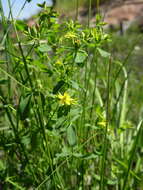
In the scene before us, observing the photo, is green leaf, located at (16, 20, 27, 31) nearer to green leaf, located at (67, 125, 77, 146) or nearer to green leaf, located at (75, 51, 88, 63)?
green leaf, located at (75, 51, 88, 63)

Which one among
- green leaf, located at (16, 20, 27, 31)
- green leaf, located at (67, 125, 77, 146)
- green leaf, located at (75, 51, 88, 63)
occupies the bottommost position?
green leaf, located at (67, 125, 77, 146)

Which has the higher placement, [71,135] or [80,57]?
[80,57]

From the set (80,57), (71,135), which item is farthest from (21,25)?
(71,135)

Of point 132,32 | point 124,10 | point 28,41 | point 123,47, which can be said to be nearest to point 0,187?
point 28,41

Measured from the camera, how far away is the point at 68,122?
82 centimetres

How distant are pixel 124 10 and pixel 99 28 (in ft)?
23.6

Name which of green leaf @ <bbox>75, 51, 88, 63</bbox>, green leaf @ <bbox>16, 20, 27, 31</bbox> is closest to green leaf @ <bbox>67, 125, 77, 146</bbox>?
green leaf @ <bbox>75, 51, 88, 63</bbox>

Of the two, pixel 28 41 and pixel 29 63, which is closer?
pixel 28 41

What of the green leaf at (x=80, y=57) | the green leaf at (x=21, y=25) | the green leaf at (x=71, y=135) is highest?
the green leaf at (x=21, y=25)

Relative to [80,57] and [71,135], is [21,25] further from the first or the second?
[71,135]

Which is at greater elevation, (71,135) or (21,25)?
(21,25)

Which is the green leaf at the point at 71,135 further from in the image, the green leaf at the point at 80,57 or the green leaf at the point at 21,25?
the green leaf at the point at 21,25

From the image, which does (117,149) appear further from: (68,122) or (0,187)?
(68,122)

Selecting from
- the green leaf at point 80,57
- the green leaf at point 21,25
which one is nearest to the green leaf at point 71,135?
the green leaf at point 80,57
